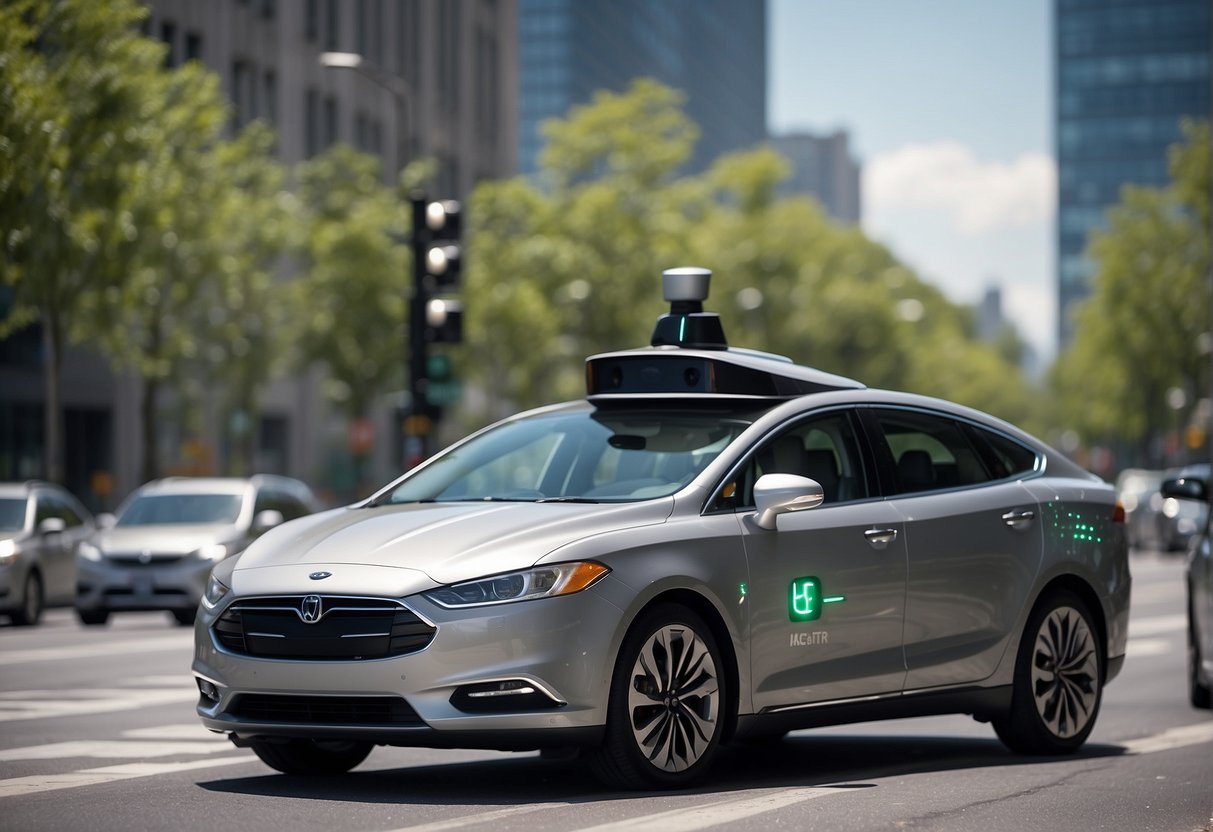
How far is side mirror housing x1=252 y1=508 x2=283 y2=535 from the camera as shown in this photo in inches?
840

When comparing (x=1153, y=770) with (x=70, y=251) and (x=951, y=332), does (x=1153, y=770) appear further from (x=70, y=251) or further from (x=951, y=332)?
(x=951, y=332)

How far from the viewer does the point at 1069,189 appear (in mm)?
174375

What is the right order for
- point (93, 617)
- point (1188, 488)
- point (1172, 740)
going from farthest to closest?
point (93, 617) < point (1188, 488) < point (1172, 740)

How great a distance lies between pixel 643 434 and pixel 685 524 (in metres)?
0.75

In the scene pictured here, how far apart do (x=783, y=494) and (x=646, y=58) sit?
146 metres

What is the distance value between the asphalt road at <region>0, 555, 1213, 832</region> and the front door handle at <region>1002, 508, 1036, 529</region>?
104 centimetres

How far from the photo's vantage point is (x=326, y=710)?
7.41m

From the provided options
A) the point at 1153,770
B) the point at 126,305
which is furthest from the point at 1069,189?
the point at 1153,770

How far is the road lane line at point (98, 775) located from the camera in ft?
26.2

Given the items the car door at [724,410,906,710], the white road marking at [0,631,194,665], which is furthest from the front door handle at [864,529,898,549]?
the white road marking at [0,631,194,665]

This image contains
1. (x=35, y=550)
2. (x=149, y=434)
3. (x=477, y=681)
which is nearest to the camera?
(x=477, y=681)

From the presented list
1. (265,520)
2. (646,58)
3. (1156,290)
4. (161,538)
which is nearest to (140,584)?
(161,538)

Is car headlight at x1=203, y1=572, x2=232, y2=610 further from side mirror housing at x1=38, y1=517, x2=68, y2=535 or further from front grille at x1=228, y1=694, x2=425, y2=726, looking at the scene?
side mirror housing at x1=38, y1=517, x2=68, y2=535

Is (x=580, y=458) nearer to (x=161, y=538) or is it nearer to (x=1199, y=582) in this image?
(x=1199, y=582)
